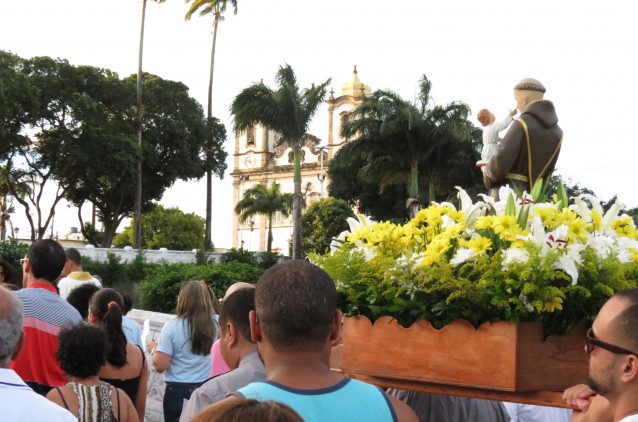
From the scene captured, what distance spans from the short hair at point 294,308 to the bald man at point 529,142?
2480 mm

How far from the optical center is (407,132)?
3966cm

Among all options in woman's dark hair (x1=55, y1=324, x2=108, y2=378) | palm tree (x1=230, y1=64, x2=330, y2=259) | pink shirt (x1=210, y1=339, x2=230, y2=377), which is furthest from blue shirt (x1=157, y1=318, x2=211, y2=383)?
palm tree (x1=230, y1=64, x2=330, y2=259)

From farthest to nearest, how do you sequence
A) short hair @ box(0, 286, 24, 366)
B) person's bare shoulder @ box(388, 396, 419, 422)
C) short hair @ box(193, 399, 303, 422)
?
short hair @ box(0, 286, 24, 366), person's bare shoulder @ box(388, 396, 419, 422), short hair @ box(193, 399, 303, 422)

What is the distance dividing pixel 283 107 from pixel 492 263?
3237 centimetres

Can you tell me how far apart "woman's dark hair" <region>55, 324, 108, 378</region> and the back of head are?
1.77m

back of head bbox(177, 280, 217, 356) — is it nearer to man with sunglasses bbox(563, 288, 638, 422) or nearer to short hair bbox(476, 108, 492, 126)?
short hair bbox(476, 108, 492, 126)

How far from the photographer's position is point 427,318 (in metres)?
3.19

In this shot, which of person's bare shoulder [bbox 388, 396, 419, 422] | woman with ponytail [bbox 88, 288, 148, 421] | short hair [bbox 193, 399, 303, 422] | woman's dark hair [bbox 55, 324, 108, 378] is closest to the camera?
short hair [bbox 193, 399, 303, 422]

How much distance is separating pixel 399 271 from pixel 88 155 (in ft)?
132

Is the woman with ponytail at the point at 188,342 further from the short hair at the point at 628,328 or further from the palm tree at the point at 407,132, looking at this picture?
the palm tree at the point at 407,132

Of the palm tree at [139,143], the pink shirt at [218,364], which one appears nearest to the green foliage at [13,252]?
the palm tree at [139,143]

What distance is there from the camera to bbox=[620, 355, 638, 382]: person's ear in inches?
103

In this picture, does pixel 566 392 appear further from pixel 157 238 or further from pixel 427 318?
pixel 157 238

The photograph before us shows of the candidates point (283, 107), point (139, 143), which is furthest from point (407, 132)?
point (139, 143)
